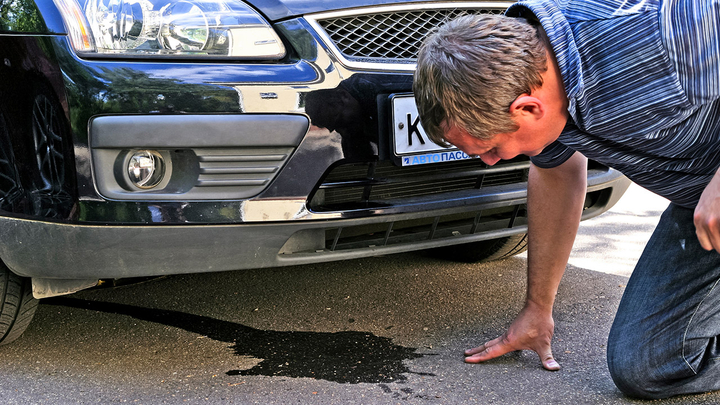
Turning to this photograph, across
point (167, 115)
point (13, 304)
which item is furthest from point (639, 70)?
point (13, 304)

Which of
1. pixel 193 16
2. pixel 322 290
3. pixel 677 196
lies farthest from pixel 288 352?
pixel 677 196

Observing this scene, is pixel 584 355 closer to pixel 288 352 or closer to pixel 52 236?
pixel 288 352

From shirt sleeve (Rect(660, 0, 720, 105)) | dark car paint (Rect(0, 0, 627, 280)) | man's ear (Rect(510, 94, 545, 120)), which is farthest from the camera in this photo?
dark car paint (Rect(0, 0, 627, 280))

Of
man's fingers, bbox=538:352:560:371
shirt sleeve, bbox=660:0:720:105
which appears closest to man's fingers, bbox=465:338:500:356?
man's fingers, bbox=538:352:560:371

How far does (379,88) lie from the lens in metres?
1.96

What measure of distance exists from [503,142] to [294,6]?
2.49 ft

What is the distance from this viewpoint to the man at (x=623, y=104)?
1.32 m

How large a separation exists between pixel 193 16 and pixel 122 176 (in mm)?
453

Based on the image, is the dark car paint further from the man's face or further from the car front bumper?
the man's face

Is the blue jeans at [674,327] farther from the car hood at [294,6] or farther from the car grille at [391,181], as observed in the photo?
the car hood at [294,6]

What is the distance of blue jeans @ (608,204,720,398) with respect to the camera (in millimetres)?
1779

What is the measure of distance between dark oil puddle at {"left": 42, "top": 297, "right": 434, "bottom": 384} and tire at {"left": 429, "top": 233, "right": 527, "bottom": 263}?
0.86 meters

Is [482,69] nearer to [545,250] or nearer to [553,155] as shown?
[553,155]

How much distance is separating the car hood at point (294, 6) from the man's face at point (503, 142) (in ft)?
2.08
